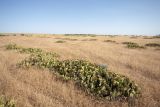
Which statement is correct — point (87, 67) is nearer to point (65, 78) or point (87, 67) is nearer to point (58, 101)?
point (65, 78)

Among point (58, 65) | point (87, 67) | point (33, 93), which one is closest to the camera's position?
point (33, 93)

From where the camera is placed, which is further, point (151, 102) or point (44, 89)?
point (44, 89)

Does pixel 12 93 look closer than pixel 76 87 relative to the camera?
Yes

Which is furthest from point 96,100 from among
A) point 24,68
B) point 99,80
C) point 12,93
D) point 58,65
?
point 24,68

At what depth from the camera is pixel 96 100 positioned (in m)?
6.43

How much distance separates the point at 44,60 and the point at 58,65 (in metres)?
1.56

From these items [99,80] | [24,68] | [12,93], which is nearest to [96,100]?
[99,80]

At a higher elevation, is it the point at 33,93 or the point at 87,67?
the point at 87,67

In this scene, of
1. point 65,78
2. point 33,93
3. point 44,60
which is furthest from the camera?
point 44,60

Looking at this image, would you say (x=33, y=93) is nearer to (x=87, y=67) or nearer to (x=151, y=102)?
→ (x=87, y=67)

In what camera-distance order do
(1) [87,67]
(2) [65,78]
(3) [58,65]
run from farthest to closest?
(3) [58,65]
(1) [87,67]
(2) [65,78]

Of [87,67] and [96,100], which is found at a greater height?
[87,67]

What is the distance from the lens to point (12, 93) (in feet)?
21.8

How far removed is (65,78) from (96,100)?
2168 mm
